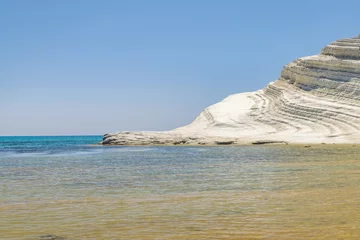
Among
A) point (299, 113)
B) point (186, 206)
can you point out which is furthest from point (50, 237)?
point (299, 113)

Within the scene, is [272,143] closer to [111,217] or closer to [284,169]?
[284,169]

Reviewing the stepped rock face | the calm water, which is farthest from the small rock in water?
the stepped rock face

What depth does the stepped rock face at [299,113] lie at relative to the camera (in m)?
43.6

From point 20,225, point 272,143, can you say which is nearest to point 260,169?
point 20,225

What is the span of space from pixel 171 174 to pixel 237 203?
7.38 m

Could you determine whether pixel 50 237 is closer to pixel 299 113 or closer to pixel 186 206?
pixel 186 206

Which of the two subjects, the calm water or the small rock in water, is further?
the calm water

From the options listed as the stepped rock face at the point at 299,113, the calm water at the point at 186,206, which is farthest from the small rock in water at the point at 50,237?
the stepped rock face at the point at 299,113

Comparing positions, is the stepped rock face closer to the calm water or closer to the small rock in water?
the calm water

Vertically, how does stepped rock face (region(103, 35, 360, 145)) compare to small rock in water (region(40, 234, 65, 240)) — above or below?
above

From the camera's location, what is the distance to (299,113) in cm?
4744

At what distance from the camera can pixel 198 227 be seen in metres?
8.37

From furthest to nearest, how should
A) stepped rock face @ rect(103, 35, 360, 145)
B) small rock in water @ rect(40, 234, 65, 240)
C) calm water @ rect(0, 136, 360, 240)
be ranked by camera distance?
stepped rock face @ rect(103, 35, 360, 145) < calm water @ rect(0, 136, 360, 240) < small rock in water @ rect(40, 234, 65, 240)

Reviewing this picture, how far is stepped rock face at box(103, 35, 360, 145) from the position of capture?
143 ft
